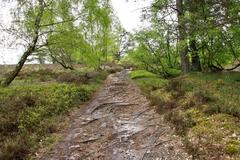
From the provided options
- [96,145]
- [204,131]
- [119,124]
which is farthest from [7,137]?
[204,131]

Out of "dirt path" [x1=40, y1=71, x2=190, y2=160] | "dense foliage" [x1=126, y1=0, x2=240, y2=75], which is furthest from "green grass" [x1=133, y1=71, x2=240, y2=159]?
"dense foliage" [x1=126, y1=0, x2=240, y2=75]

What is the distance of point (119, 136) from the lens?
32.3 ft

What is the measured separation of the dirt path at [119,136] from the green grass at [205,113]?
41 cm

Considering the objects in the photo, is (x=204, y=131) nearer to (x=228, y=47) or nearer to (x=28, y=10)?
(x=228, y=47)

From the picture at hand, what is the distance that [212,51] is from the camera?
56.4 ft

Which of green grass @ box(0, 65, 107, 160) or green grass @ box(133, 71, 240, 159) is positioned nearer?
green grass @ box(133, 71, 240, 159)

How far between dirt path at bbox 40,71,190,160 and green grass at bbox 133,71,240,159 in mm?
407

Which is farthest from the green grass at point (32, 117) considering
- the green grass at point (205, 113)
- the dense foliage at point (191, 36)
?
the dense foliage at point (191, 36)

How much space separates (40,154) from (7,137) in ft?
4.71

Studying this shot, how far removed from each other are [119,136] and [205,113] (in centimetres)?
272

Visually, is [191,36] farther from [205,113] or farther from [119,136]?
[119,136]

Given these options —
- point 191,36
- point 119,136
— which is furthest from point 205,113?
point 191,36

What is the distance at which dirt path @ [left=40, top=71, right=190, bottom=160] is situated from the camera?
330 inches

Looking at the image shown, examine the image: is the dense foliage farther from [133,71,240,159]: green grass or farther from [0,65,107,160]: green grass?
[0,65,107,160]: green grass
